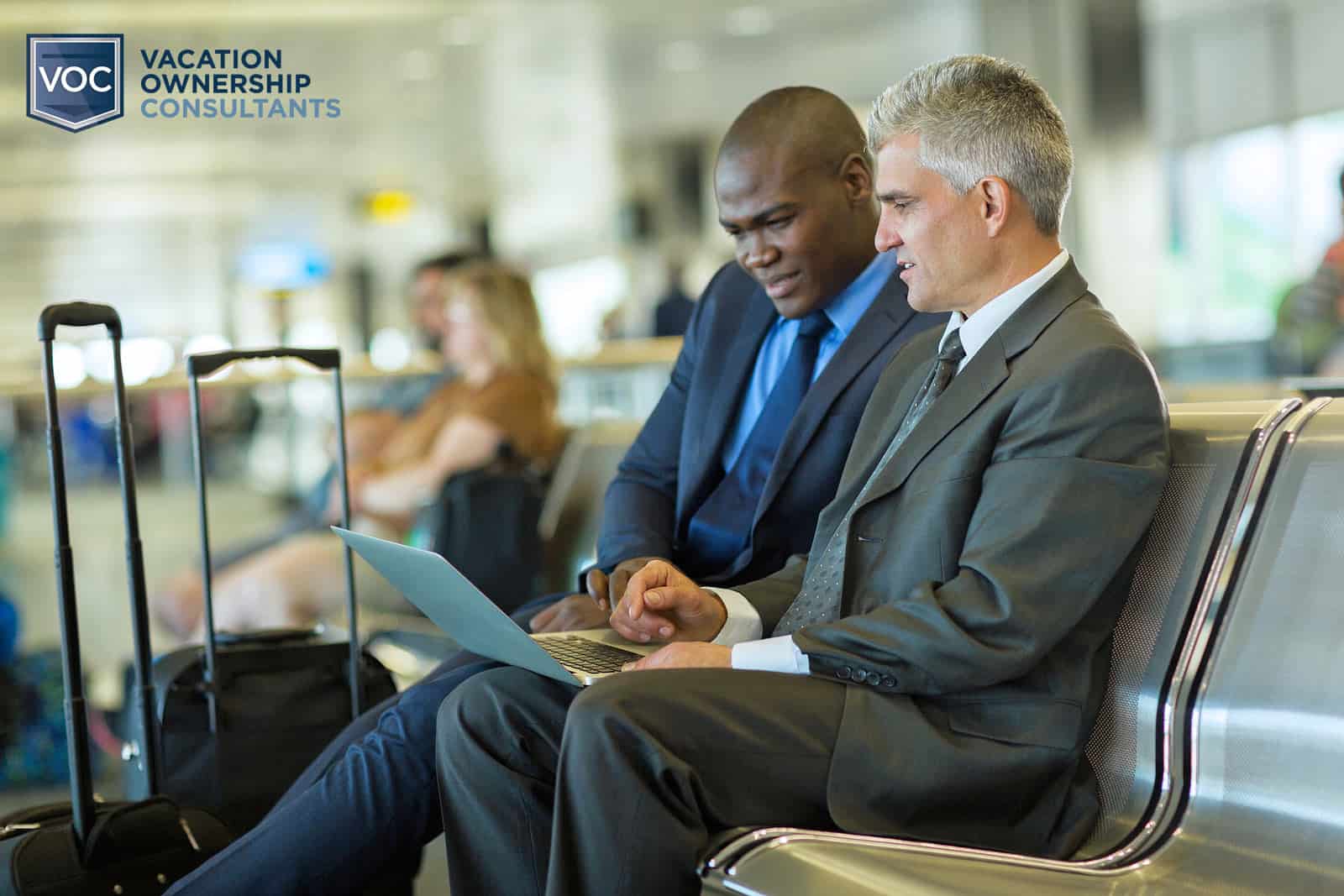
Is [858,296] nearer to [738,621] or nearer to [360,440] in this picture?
[738,621]

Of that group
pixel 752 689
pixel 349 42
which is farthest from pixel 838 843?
pixel 349 42

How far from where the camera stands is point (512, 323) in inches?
183

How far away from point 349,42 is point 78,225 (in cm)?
1375

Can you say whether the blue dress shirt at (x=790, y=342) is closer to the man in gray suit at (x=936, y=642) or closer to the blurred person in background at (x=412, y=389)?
the man in gray suit at (x=936, y=642)

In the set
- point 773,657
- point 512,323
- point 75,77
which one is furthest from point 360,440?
point 773,657

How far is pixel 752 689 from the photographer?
179 cm

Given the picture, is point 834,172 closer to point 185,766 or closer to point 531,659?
point 531,659

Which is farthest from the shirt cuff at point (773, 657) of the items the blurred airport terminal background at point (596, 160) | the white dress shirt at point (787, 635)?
the blurred airport terminal background at point (596, 160)

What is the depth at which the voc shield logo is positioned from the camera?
3.00 m

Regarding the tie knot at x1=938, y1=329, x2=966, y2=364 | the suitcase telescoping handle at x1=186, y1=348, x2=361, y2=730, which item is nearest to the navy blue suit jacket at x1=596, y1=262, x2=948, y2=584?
the tie knot at x1=938, y1=329, x2=966, y2=364

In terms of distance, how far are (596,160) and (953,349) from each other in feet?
51.2

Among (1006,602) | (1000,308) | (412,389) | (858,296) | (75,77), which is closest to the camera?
(1006,602)

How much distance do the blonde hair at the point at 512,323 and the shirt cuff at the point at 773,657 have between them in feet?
9.38

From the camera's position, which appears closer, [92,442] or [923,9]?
[923,9]
